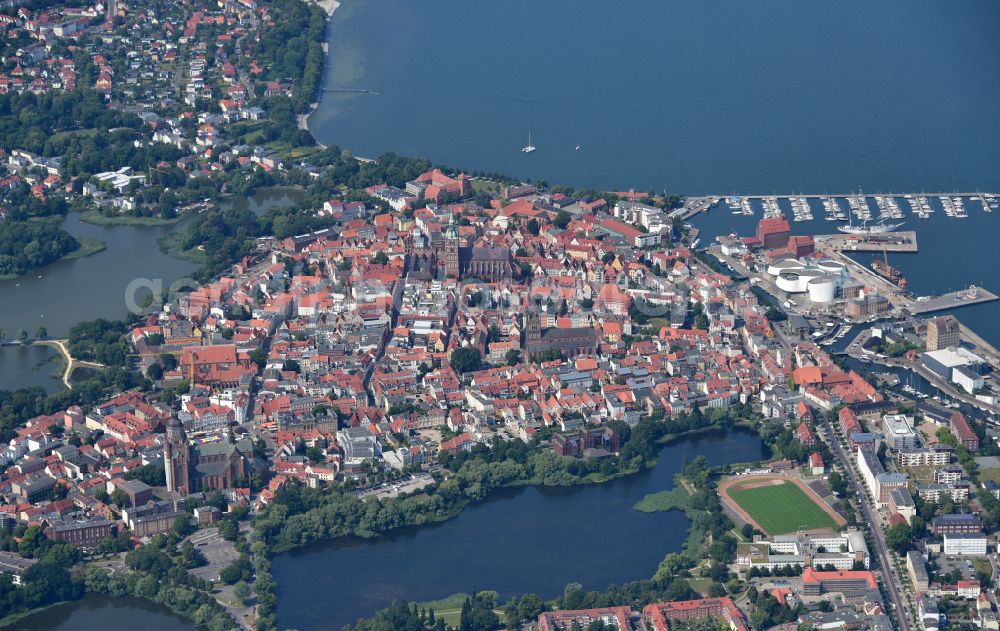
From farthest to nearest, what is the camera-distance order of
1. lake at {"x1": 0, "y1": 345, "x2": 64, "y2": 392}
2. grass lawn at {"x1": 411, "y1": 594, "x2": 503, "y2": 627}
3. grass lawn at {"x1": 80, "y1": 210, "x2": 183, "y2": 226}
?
grass lawn at {"x1": 80, "y1": 210, "x2": 183, "y2": 226} < lake at {"x1": 0, "y1": 345, "x2": 64, "y2": 392} < grass lawn at {"x1": 411, "y1": 594, "x2": 503, "y2": 627}

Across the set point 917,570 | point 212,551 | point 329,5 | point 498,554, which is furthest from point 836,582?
point 329,5

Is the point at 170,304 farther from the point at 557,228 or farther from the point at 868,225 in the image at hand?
the point at 868,225

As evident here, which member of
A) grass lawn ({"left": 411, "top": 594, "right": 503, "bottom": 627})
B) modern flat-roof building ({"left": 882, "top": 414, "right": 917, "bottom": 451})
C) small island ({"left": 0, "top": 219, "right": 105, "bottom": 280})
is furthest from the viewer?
small island ({"left": 0, "top": 219, "right": 105, "bottom": 280})

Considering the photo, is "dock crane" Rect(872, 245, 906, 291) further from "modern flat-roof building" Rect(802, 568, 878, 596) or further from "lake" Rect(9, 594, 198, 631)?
"lake" Rect(9, 594, 198, 631)

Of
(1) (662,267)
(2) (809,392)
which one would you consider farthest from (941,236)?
(2) (809,392)

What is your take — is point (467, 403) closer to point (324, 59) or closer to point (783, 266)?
point (783, 266)

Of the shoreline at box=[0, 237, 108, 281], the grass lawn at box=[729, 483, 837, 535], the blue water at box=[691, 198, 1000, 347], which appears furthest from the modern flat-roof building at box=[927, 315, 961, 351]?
the shoreline at box=[0, 237, 108, 281]

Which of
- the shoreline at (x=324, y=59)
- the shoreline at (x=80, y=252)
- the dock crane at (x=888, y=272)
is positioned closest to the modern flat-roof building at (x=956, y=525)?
the dock crane at (x=888, y=272)
